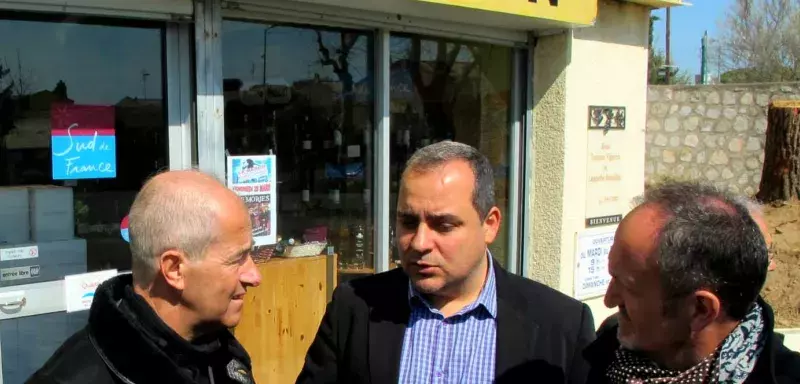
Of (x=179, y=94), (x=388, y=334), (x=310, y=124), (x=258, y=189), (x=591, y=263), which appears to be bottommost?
(x=591, y=263)

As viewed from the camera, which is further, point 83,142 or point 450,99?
point 450,99

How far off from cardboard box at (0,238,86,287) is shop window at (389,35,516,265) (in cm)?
186

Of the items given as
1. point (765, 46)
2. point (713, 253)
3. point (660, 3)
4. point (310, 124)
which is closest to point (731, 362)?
point (713, 253)

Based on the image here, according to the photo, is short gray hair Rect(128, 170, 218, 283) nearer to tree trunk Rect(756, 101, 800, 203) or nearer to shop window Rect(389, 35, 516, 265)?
shop window Rect(389, 35, 516, 265)

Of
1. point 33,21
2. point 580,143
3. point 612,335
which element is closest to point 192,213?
Result: point 612,335

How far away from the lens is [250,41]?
3838 mm

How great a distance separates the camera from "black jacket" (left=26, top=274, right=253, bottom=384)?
1.60m

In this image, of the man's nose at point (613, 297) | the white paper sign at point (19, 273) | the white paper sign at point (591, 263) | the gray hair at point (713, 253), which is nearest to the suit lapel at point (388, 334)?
the man's nose at point (613, 297)

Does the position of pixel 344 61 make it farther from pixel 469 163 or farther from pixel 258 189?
pixel 469 163

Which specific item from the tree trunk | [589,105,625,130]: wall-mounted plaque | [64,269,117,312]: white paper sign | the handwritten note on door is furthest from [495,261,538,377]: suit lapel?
the tree trunk

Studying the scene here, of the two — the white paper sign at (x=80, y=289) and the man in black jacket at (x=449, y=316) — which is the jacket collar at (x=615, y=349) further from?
the white paper sign at (x=80, y=289)

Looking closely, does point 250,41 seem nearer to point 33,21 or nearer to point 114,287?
point 33,21

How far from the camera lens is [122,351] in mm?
1621

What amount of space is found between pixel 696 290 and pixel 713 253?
0.08 m
